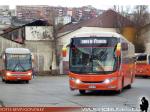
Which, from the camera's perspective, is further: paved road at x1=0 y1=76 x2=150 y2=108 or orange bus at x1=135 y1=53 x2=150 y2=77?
orange bus at x1=135 y1=53 x2=150 y2=77

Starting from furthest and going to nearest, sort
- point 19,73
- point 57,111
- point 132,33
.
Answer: point 19,73
point 132,33
point 57,111

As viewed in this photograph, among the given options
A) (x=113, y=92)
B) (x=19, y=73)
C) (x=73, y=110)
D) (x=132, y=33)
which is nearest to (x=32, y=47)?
(x=19, y=73)

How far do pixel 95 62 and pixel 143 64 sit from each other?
26.1m

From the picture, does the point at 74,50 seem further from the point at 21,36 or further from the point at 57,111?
the point at 21,36

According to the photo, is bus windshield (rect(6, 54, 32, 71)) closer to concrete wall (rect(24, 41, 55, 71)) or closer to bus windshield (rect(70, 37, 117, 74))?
bus windshield (rect(70, 37, 117, 74))

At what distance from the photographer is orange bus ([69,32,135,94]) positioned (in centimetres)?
2314

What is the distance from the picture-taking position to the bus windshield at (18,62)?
40.4 meters

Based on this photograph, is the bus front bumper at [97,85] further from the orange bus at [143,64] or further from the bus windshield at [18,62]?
the orange bus at [143,64]

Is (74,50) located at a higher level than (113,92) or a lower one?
higher

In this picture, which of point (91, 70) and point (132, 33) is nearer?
point (132, 33)

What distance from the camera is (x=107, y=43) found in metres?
23.5

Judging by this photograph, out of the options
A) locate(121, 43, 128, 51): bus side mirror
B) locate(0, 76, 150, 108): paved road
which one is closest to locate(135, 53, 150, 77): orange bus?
locate(121, 43, 128, 51): bus side mirror

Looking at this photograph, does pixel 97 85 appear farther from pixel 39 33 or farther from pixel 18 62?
pixel 39 33

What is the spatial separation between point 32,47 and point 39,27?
3.49 meters
